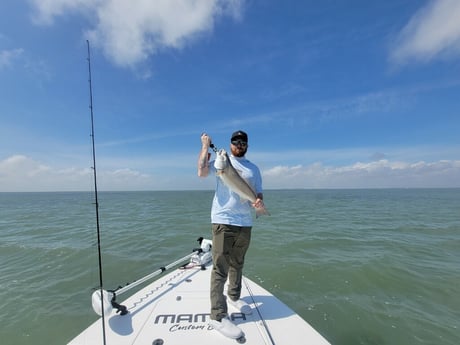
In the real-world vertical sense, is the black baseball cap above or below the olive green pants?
above

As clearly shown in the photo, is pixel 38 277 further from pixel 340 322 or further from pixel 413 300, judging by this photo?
pixel 413 300

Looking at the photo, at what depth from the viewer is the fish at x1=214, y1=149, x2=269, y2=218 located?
3014 millimetres

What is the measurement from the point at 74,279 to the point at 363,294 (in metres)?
9.06

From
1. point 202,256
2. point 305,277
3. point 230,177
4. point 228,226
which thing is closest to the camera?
point 230,177

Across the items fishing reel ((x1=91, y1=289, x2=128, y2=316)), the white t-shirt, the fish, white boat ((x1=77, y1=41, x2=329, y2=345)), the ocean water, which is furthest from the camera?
the ocean water

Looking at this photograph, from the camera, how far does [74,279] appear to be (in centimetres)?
735

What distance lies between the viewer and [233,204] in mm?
3213

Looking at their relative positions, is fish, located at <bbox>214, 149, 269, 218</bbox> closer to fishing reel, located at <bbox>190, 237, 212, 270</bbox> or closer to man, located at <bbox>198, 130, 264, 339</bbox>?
man, located at <bbox>198, 130, 264, 339</bbox>

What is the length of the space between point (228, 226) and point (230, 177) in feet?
2.35

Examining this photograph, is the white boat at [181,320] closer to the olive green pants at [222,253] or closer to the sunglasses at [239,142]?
the olive green pants at [222,253]

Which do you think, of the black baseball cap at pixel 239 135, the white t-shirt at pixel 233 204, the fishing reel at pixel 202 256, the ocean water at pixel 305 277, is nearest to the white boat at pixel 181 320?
the fishing reel at pixel 202 256

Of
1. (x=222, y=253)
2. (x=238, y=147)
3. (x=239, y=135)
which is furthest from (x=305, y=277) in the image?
(x=239, y=135)

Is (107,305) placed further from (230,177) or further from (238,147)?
(238,147)

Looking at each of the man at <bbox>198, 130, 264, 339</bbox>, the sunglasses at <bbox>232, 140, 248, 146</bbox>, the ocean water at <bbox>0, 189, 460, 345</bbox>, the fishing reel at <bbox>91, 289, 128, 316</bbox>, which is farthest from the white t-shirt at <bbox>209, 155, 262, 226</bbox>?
the ocean water at <bbox>0, 189, 460, 345</bbox>
